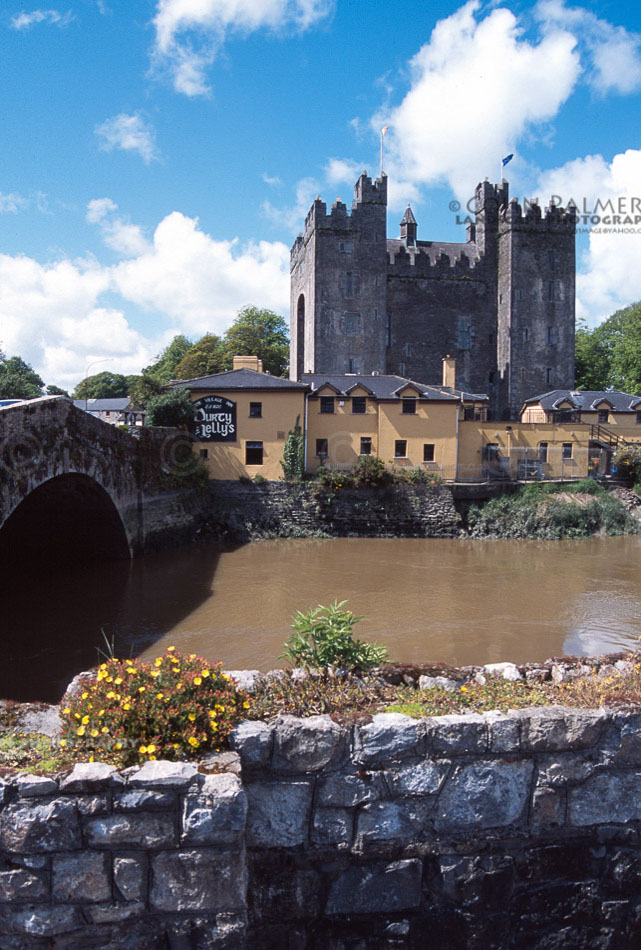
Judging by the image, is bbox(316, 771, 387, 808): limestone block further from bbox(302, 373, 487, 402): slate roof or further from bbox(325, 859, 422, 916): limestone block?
bbox(302, 373, 487, 402): slate roof

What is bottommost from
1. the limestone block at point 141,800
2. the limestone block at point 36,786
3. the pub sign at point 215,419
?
the limestone block at point 141,800

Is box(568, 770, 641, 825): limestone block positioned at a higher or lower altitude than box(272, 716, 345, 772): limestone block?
lower

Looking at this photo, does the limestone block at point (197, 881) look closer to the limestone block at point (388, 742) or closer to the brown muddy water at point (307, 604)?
the limestone block at point (388, 742)

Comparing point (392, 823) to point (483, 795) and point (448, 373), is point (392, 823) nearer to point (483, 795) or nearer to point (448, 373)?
point (483, 795)

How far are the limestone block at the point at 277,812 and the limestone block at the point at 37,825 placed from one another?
1.31 meters

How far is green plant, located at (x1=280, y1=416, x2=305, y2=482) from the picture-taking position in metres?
33.5

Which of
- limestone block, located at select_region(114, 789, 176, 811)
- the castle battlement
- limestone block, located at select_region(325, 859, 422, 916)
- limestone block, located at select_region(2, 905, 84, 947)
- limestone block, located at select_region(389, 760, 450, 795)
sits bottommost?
limestone block, located at select_region(325, 859, 422, 916)

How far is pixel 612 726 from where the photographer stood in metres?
5.36

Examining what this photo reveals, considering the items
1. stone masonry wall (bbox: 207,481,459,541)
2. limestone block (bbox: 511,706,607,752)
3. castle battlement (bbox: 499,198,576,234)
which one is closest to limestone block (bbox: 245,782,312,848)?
limestone block (bbox: 511,706,607,752)

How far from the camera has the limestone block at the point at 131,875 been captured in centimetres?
448

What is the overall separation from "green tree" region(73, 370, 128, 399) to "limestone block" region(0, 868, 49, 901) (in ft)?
320

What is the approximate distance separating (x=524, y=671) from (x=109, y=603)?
13982 millimetres

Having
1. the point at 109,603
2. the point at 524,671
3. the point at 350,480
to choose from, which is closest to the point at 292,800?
the point at 524,671

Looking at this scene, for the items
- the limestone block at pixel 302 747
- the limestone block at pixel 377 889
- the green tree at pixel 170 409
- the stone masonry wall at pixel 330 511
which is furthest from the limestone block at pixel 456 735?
the green tree at pixel 170 409
